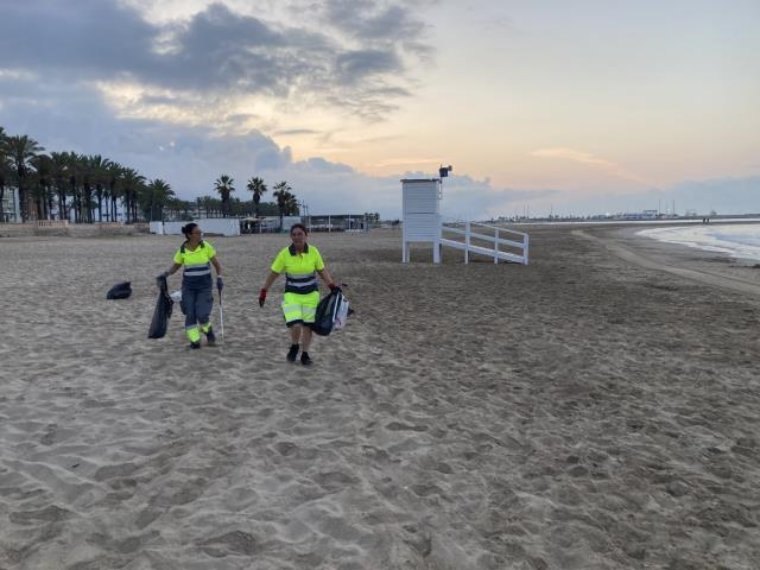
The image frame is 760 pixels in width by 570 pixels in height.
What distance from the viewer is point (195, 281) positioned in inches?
302

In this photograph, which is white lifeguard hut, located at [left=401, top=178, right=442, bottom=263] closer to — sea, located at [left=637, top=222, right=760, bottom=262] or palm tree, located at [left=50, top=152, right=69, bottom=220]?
sea, located at [left=637, top=222, right=760, bottom=262]

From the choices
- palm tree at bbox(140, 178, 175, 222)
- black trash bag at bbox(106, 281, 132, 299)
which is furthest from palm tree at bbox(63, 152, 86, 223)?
black trash bag at bbox(106, 281, 132, 299)

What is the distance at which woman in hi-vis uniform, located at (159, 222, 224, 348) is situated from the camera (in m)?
7.61

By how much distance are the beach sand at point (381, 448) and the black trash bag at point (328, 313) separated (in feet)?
1.81

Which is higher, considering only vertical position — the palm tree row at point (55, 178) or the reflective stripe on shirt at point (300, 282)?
the palm tree row at point (55, 178)

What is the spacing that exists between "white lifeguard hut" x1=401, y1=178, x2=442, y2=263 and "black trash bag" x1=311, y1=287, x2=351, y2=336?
1598 centimetres

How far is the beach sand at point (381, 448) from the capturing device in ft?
10.9

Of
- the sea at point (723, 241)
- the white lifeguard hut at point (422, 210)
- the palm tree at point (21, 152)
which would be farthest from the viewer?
the palm tree at point (21, 152)

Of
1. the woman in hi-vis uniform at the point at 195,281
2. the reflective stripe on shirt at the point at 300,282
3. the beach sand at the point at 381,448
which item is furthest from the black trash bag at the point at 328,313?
the woman in hi-vis uniform at the point at 195,281

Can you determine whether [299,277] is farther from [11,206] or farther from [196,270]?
[11,206]

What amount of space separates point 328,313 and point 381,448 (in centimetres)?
248

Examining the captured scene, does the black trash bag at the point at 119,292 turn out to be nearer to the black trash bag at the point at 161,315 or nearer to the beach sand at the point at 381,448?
the beach sand at the point at 381,448

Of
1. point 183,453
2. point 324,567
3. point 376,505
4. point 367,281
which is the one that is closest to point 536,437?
point 376,505

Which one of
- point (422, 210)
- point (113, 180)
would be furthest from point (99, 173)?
point (422, 210)
